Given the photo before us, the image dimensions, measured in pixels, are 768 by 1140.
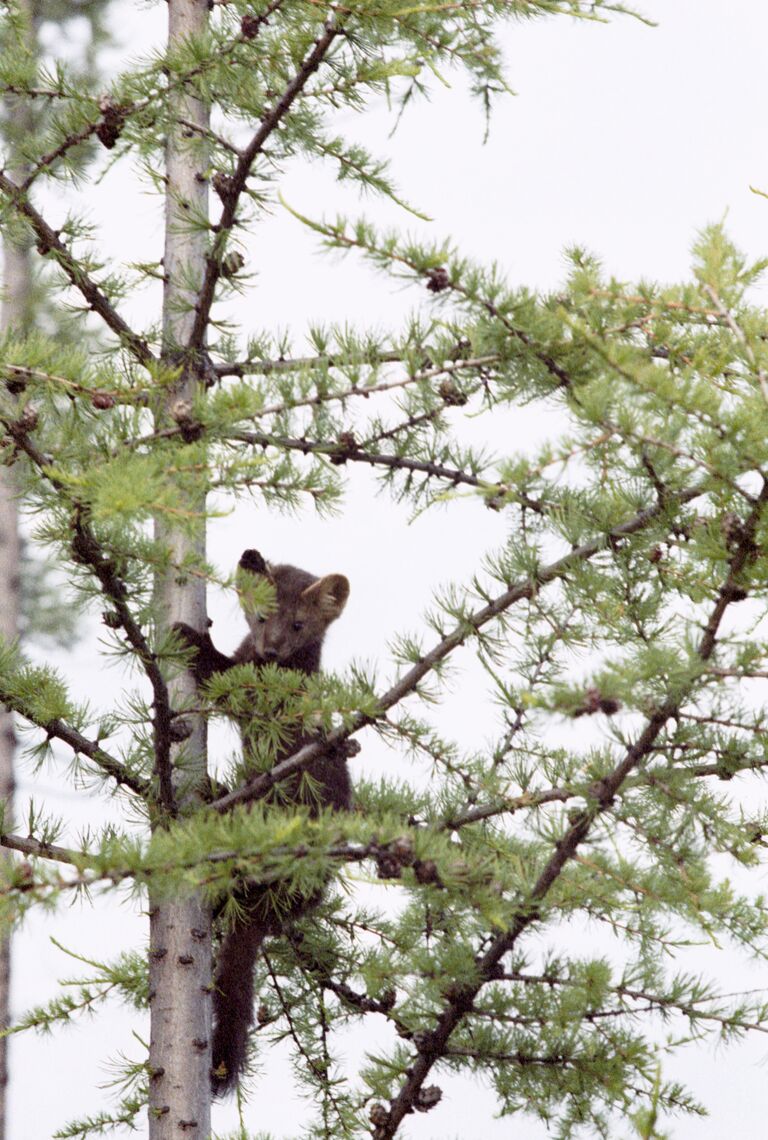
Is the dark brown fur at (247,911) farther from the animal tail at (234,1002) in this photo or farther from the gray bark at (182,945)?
the gray bark at (182,945)

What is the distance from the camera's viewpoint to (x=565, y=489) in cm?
370

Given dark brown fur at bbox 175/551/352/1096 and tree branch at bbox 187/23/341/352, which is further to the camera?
dark brown fur at bbox 175/551/352/1096

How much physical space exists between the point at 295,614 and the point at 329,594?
6.2 inches

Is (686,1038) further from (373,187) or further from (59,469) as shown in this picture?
(373,187)

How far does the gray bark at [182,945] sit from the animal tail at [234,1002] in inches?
12.4

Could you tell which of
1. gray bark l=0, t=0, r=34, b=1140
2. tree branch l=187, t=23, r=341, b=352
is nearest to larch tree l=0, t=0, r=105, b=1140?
gray bark l=0, t=0, r=34, b=1140

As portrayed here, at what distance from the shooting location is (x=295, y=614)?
5223mm

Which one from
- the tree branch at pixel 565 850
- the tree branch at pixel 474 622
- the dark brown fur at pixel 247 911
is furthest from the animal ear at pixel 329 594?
the tree branch at pixel 565 850

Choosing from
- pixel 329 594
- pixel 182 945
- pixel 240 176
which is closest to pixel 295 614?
pixel 329 594

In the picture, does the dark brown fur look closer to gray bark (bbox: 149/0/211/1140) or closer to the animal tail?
the animal tail

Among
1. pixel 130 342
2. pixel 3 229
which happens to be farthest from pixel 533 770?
pixel 3 229

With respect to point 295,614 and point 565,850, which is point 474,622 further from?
point 295,614

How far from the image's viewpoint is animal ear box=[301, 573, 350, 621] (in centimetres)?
522

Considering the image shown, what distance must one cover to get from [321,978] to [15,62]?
10.6ft
